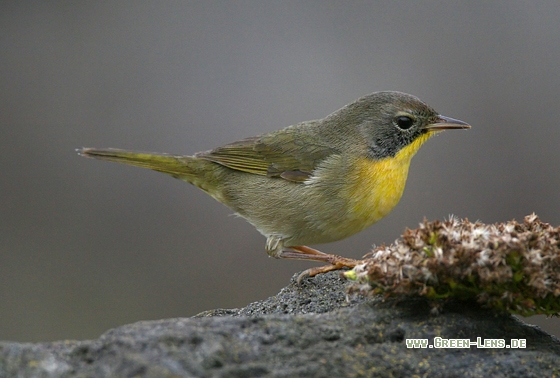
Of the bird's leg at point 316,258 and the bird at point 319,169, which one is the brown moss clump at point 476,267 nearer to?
the bird's leg at point 316,258

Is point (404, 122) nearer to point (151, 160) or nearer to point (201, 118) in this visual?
point (151, 160)

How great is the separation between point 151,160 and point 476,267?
3.63m

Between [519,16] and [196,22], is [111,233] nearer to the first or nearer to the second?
[196,22]

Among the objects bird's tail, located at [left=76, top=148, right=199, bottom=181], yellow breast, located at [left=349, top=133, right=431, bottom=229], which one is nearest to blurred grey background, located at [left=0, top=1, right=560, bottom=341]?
bird's tail, located at [left=76, top=148, right=199, bottom=181]

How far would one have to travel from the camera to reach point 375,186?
17.1 feet

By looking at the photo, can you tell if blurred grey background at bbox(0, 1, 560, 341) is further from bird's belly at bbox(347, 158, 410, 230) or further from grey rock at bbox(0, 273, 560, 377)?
grey rock at bbox(0, 273, 560, 377)

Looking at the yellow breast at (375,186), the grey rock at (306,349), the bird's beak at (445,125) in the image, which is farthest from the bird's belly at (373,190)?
the grey rock at (306,349)

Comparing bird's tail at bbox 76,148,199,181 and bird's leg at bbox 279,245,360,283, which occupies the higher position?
bird's tail at bbox 76,148,199,181

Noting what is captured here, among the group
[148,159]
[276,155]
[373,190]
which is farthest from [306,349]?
[148,159]

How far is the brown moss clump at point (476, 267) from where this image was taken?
2.91 metres

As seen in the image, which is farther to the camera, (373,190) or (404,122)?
(404,122)

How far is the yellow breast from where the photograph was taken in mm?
5168

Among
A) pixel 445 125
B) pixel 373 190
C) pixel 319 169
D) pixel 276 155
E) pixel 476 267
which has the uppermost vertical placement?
pixel 445 125

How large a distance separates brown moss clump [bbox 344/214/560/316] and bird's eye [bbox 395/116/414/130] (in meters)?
2.33
